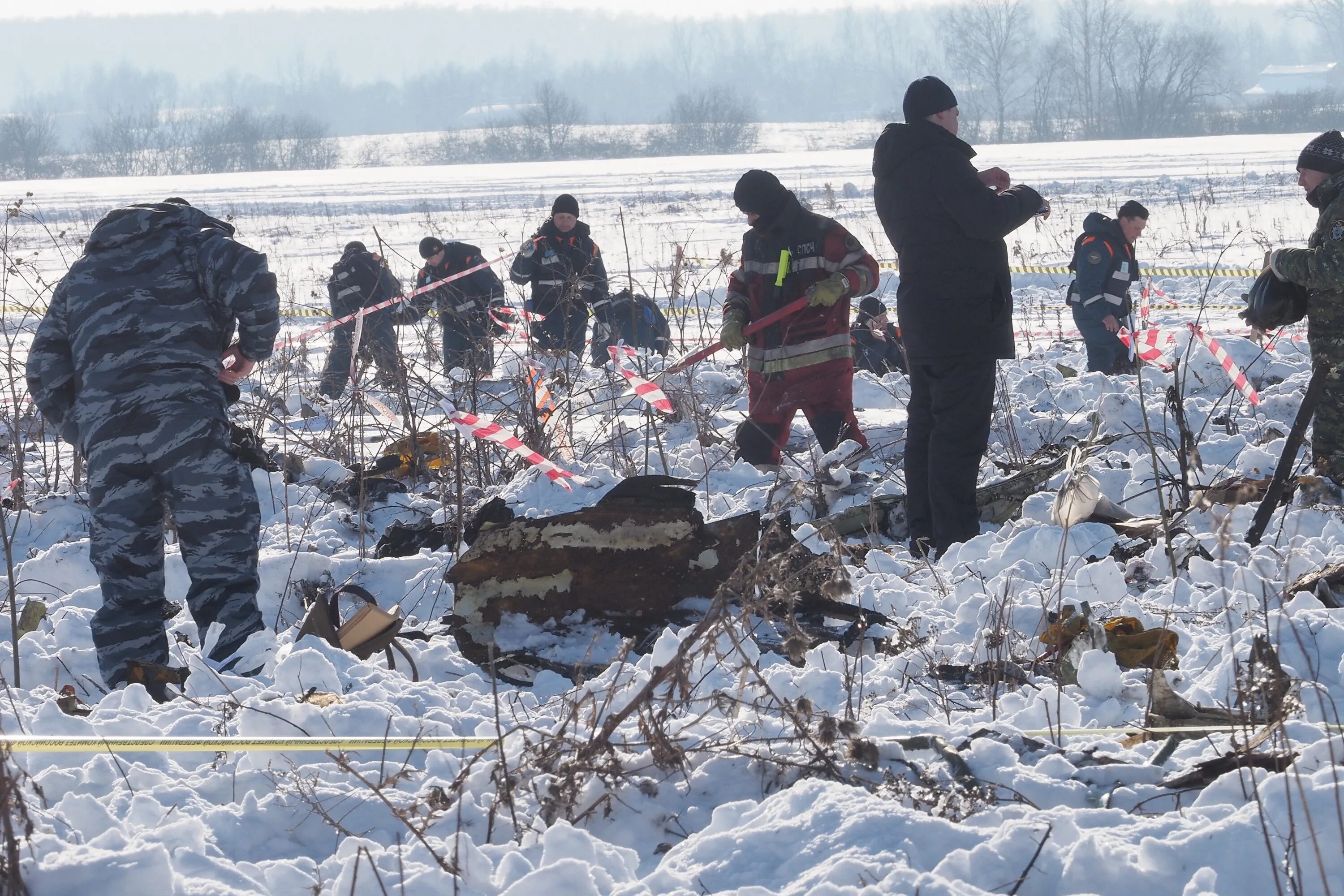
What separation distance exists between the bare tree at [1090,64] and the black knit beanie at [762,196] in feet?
193

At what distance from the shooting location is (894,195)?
4.93 m

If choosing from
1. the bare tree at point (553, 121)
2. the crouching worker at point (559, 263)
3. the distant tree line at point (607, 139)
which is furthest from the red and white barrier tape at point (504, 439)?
the bare tree at point (553, 121)

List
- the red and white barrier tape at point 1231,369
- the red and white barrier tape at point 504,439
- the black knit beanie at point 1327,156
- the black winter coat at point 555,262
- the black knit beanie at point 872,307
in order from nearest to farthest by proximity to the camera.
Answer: the black knit beanie at point 1327,156, the red and white barrier tape at point 504,439, the red and white barrier tape at point 1231,369, the black knit beanie at point 872,307, the black winter coat at point 555,262

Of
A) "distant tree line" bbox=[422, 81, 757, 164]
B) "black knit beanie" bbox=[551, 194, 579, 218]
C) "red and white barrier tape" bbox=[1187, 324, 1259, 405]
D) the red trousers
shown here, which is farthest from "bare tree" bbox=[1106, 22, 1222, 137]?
the red trousers

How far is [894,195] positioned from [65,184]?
5256cm

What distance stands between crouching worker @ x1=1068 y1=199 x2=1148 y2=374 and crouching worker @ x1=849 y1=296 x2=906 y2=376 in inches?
51.2

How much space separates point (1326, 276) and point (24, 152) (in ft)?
232

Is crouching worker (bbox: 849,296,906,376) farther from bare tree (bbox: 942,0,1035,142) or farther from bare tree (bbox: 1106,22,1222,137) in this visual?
bare tree (bbox: 942,0,1035,142)

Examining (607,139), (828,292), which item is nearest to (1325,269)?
(828,292)

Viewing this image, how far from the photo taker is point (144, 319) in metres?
3.85

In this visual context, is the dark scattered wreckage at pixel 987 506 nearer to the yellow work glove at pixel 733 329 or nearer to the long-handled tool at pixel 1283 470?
the long-handled tool at pixel 1283 470

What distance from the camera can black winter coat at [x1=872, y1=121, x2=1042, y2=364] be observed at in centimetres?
471

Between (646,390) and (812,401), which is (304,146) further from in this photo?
(812,401)

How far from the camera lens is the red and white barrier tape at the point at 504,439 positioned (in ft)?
18.0
